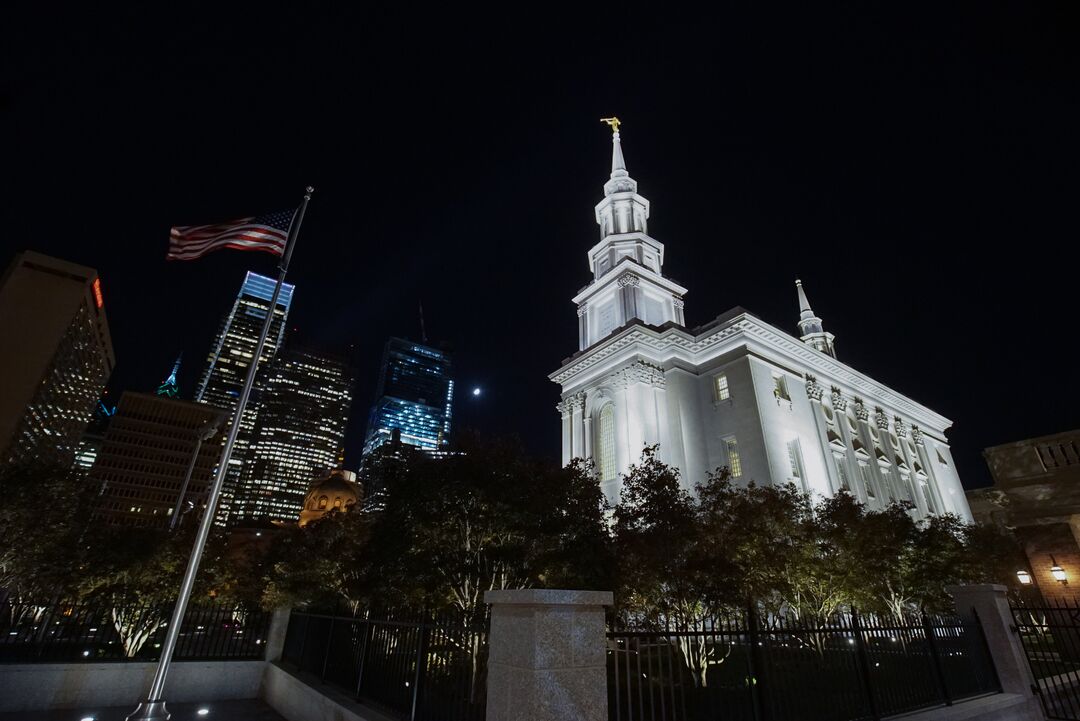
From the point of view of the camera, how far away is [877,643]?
924cm

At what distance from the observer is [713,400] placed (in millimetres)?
41500

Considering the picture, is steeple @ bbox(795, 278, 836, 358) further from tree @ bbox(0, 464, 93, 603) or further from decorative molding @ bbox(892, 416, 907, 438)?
tree @ bbox(0, 464, 93, 603)

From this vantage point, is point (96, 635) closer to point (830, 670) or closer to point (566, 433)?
point (830, 670)

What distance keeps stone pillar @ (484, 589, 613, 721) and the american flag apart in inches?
469

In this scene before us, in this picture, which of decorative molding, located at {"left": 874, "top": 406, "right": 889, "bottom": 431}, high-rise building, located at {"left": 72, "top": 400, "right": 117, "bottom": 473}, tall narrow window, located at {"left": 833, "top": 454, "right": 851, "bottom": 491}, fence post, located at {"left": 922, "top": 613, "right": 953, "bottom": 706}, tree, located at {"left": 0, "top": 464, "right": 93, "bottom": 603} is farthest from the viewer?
high-rise building, located at {"left": 72, "top": 400, "right": 117, "bottom": 473}

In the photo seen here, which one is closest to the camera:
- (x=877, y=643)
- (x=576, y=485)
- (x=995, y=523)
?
(x=877, y=643)

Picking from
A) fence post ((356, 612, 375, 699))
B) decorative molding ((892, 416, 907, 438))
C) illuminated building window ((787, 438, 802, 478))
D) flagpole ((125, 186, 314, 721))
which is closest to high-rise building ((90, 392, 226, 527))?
illuminated building window ((787, 438, 802, 478))

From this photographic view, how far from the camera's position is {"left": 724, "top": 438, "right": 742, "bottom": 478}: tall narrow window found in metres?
37.7

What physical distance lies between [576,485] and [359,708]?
969 centimetres

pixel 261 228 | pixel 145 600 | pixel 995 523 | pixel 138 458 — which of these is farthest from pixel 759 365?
pixel 138 458

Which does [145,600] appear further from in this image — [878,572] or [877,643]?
[878,572]

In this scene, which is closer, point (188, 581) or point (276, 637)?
point (188, 581)

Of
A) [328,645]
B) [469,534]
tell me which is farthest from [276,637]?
[469,534]

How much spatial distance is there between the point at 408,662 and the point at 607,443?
1392 inches
